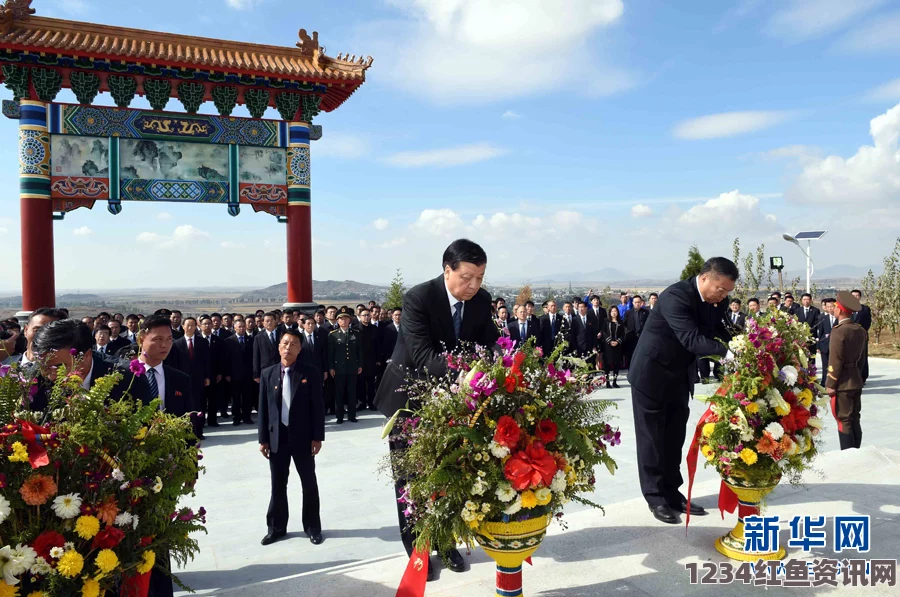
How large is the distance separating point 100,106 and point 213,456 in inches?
355

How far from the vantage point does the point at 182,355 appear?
7.47 m

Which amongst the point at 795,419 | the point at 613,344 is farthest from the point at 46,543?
the point at 613,344

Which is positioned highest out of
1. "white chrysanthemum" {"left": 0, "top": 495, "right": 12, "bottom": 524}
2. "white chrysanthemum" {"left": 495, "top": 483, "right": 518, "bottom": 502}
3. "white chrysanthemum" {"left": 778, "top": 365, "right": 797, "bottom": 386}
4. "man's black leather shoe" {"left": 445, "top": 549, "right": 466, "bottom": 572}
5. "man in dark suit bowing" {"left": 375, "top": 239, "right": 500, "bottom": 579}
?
"man in dark suit bowing" {"left": 375, "top": 239, "right": 500, "bottom": 579}

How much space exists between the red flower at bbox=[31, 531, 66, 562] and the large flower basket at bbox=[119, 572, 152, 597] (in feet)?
0.93

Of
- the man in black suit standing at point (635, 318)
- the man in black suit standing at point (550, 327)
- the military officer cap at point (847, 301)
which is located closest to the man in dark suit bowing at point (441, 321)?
the military officer cap at point (847, 301)

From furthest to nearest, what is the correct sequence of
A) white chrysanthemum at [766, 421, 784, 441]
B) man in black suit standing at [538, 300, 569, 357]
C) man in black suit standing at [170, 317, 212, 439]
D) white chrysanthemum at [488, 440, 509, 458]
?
man in black suit standing at [538, 300, 569, 357] → man in black suit standing at [170, 317, 212, 439] → white chrysanthemum at [766, 421, 784, 441] → white chrysanthemum at [488, 440, 509, 458]

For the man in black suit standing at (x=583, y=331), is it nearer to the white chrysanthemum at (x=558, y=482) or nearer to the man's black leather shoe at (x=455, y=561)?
the man's black leather shoe at (x=455, y=561)

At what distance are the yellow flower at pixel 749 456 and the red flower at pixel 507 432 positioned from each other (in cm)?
157

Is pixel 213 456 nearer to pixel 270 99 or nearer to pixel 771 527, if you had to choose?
pixel 771 527

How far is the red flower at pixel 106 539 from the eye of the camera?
1831mm

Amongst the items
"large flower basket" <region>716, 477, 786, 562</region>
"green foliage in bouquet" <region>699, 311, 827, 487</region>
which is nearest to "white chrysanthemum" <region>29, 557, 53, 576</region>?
"green foliage in bouquet" <region>699, 311, 827, 487</region>

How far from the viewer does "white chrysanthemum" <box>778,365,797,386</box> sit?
3074 mm

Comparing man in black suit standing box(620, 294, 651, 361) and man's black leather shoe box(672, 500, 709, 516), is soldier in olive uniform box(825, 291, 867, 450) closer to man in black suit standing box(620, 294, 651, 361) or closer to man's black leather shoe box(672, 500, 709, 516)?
man's black leather shoe box(672, 500, 709, 516)

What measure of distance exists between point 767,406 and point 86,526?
2.96 m
